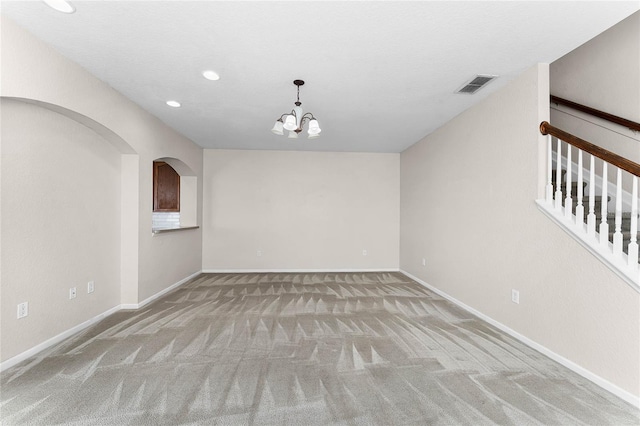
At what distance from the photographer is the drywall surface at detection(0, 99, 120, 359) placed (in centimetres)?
218

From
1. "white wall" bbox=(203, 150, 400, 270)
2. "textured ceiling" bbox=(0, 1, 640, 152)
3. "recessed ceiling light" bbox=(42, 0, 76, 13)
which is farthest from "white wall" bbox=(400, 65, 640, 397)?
"recessed ceiling light" bbox=(42, 0, 76, 13)

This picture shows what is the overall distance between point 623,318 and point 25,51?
468cm

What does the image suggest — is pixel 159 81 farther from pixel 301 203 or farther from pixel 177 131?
pixel 301 203

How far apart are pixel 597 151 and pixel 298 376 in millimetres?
2803

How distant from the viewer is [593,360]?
2043 millimetres

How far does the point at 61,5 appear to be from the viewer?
6.10 ft

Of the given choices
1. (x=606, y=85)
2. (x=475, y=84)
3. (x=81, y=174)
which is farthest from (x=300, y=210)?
(x=606, y=85)

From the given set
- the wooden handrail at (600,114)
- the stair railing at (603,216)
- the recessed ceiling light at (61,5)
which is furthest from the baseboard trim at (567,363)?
the recessed ceiling light at (61,5)

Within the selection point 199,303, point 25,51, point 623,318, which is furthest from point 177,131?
point 623,318

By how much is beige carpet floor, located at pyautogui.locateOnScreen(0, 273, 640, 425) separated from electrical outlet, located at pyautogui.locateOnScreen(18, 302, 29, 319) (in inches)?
14.8

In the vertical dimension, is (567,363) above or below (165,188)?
below

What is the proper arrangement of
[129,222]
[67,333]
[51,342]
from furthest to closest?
[129,222] → [67,333] → [51,342]

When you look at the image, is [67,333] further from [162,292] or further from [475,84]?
[475,84]

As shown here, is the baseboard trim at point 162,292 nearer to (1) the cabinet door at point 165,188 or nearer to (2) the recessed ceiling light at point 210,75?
(1) the cabinet door at point 165,188
